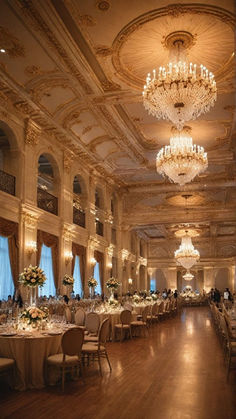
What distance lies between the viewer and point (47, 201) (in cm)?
1310

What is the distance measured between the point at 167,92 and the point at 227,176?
37.2 ft

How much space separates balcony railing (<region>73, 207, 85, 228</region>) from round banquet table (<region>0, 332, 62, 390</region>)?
9.16 meters

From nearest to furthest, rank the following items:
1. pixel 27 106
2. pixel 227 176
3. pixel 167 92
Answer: pixel 167 92 < pixel 27 106 < pixel 227 176

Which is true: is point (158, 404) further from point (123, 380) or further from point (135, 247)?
point (135, 247)

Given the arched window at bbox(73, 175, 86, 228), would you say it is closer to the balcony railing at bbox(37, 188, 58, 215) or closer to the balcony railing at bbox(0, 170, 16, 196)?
the balcony railing at bbox(37, 188, 58, 215)

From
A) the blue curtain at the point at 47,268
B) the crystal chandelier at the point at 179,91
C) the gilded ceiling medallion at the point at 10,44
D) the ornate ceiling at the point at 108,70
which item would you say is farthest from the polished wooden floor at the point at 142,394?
the gilded ceiling medallion at the point at 10,44

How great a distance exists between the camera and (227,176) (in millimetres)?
17969

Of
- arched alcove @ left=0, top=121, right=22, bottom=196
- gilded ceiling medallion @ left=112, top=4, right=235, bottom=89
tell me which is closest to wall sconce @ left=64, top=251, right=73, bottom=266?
arched alcove @ left=0, top=121, right=22, bottom=196

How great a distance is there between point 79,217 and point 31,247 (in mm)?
4451

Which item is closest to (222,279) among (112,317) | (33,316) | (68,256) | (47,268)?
(68,256)

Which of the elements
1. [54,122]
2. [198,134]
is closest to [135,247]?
[198,134]

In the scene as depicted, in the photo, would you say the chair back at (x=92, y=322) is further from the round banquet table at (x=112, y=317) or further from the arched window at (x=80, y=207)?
the arched window at (x=80, y=207)

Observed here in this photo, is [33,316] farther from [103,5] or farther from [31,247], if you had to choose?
[103,5]

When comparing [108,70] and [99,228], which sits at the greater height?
[108,70]
